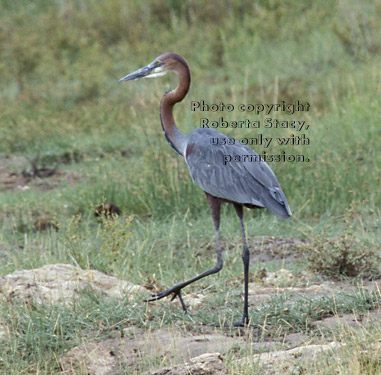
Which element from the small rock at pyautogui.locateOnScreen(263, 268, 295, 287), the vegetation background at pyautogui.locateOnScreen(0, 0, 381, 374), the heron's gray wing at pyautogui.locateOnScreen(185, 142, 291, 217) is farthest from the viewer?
the vegetation background at pyautogui.locateOnScreen(0, 0, 381, 374)

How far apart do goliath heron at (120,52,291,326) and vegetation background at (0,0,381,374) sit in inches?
16.2

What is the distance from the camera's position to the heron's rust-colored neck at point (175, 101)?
15.7ft

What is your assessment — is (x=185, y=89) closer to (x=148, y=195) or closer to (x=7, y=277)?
(x=7, y=277)

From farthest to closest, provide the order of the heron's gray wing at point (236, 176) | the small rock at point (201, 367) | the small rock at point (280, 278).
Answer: the small rock at point (280, 278), the heron's gray wing at point (236, 176), the small rock at point (201, 367)

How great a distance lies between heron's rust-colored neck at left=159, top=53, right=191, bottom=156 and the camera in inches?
188

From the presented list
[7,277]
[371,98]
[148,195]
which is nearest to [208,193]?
[7,277]

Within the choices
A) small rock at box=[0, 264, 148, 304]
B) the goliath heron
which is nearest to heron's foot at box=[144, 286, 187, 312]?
the goliath heron

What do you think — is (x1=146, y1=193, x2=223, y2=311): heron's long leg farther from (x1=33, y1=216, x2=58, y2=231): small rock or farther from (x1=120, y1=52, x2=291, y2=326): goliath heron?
(x1=33, y1=216, x2=58, y2=231): small rock

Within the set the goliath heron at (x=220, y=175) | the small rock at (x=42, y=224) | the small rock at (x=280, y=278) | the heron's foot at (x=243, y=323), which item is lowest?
the small rock at (x=280, y=278)

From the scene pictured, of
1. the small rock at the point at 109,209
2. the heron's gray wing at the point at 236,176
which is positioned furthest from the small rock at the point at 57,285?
the small rock at the point at 109,209

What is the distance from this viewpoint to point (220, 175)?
14.5ft

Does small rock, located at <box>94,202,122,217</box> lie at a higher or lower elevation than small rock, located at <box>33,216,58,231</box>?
higher

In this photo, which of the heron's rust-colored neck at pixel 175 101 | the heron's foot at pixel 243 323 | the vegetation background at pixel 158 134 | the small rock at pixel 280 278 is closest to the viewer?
the heron's foot at pixel 243 323

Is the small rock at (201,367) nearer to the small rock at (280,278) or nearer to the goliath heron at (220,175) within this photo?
the goliath heron at (220,175)
